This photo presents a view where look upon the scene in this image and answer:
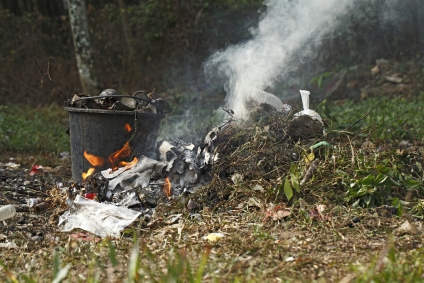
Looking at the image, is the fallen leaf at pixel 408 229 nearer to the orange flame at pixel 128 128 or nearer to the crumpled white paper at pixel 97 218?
the crumpled white paper at pixel 97 218

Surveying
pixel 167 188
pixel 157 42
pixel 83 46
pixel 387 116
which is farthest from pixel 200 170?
pixel 157 42

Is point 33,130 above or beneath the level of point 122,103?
beneath

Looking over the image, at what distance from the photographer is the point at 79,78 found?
12.4 meters

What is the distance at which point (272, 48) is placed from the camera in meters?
6.42

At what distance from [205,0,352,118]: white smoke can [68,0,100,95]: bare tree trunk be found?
4.17 m

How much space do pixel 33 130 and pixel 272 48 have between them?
172 inches

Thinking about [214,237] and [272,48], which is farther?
[272,48]

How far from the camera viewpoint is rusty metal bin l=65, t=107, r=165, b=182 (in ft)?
16.7

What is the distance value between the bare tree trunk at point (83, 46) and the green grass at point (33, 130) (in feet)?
2.54

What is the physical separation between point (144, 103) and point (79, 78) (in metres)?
7.49

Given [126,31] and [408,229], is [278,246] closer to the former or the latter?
[408,229]

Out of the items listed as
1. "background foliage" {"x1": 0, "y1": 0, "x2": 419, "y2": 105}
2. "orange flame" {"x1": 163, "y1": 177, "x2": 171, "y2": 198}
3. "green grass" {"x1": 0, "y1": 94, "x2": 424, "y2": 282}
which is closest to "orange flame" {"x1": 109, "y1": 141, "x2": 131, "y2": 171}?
"orange flame" {"x1": 163, "y1": 177, "x2": 171, "y2": 198}

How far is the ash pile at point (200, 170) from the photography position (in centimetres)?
445

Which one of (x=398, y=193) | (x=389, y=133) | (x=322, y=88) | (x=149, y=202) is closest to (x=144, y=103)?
(x=149, y=202)
